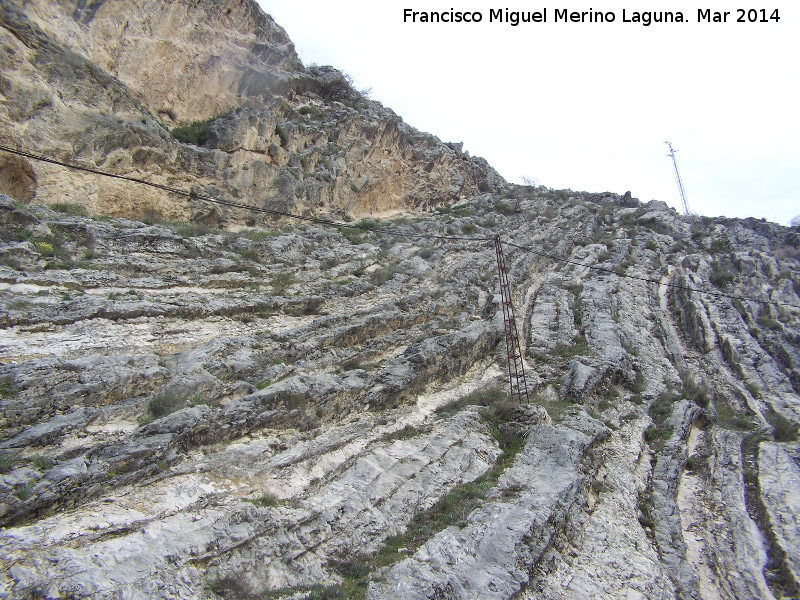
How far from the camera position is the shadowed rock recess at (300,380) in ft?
19.6

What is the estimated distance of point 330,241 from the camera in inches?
714

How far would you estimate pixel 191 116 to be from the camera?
19156mm

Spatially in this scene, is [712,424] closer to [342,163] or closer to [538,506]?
[538,506]

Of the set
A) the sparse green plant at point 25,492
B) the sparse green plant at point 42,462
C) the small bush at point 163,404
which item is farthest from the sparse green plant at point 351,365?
the sparse green plant at point 25,492

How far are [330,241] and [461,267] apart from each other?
217 inches

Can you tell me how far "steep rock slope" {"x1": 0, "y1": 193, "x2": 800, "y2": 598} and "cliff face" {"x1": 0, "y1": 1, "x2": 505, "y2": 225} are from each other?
2338 mm

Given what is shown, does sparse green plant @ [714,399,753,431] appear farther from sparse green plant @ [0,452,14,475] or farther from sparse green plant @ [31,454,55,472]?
sparse green plant @ [0,452,14,475]

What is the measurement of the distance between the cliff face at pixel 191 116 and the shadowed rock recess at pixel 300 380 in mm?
100

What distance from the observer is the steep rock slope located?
575 centimetres

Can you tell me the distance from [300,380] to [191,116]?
1526 centimetres

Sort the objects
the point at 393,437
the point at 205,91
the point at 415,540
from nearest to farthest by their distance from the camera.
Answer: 1. the point at 415,540
2. the point at 393,437
3. the point at 205,91

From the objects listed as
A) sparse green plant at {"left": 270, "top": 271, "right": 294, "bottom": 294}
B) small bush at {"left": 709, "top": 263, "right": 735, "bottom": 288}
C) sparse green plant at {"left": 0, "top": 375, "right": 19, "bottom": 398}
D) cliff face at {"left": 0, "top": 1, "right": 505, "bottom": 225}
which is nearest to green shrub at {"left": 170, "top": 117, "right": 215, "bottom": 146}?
cliff face at {"left": 0, "top": 1, "right": 505, "bottom": 225}

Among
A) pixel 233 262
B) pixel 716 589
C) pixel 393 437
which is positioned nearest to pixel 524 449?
pixel 393 437

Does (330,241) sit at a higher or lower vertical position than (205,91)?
lower
